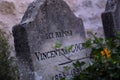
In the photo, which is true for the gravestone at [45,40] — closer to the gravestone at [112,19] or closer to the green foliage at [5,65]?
the gravestone at [112,19]

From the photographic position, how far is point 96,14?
5.64m

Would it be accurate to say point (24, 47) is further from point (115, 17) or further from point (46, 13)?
point (115, 17)

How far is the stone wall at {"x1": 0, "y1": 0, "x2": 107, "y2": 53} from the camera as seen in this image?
443 cm

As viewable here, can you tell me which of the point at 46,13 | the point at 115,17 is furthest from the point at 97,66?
the point at 115,17

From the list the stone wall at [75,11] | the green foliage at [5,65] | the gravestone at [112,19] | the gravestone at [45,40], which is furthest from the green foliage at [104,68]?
the stone wall at [75,11]

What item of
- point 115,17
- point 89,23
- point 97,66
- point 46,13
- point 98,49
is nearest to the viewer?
point 97,66

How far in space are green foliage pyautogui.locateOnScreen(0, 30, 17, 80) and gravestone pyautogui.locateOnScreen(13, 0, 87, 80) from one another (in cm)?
79

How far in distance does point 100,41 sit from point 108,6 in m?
1.31

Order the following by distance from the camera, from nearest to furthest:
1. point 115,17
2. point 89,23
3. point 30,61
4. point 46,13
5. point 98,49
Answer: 1. point 98,49
2. point 30,61
3. point 46,13
4. point 115,17
5. point 89,23

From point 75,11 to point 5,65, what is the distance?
7.38ft

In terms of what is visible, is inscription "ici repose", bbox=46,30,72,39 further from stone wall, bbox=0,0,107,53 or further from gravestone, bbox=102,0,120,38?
stone wall, bbox=0,0,107,53

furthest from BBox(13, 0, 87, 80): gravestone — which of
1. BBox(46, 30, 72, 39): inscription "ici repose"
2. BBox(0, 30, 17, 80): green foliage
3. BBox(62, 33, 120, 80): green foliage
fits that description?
BBox(0, 30, 17, 80): green foliage

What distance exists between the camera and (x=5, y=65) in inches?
137

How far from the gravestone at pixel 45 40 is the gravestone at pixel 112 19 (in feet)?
1.58
